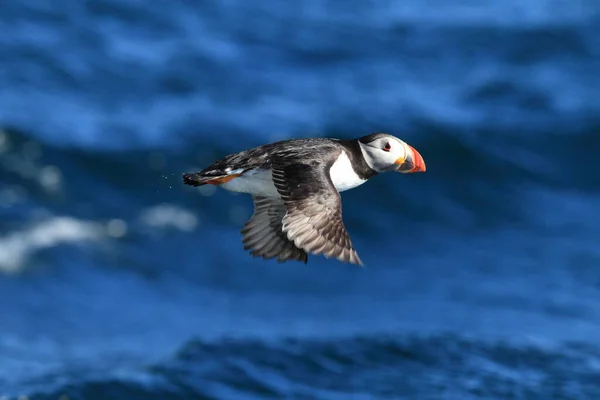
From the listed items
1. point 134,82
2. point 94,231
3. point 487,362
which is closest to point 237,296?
point 94,231

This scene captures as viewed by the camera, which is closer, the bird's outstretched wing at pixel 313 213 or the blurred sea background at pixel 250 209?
the bird's outstretched wing at pixel 313 213

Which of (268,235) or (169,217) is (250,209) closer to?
(169,217)

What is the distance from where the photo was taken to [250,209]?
16.7m

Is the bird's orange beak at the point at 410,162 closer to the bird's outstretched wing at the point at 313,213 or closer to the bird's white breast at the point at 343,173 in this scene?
the bird's white breast at the point at 343,173

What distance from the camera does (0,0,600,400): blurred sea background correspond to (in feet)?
44.1

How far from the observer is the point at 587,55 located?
78.5 ft

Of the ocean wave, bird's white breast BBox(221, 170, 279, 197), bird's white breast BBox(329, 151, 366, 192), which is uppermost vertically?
the ocean wave

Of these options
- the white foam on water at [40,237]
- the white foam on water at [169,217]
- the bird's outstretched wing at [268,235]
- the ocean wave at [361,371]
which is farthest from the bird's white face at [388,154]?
the white foam on water at [169,217]

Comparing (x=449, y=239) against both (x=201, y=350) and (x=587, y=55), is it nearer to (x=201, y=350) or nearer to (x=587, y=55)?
(x=201, y=350)

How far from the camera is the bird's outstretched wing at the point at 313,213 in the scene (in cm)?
621

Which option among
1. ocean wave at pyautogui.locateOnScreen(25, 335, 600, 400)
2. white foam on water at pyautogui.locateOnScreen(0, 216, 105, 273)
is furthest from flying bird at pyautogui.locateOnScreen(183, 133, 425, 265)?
white foam on water at pyautogui.locateOnScreen(0, 216, 105, 273)

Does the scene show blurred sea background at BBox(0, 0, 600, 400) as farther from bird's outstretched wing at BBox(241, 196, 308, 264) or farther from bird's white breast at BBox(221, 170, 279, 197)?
bird's white breast at BBox(221, 170, 279, 197)

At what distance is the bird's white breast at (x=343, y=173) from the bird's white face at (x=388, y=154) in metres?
0.12

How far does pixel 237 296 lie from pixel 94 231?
6.76 ft
